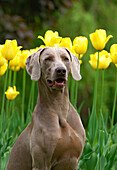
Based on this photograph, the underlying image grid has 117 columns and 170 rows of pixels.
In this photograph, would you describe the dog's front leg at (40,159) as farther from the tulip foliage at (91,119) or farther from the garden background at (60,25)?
the garden background at (60,25)

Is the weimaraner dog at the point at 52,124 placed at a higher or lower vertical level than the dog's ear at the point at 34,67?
lower

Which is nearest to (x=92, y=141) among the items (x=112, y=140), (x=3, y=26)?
(x=112, y=140)

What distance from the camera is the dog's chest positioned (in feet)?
7.91

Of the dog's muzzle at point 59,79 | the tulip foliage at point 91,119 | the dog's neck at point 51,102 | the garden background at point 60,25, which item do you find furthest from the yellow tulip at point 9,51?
the dog's muzzle at point 59,79

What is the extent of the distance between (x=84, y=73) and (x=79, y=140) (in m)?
4.25

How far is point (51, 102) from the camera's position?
2518 mm

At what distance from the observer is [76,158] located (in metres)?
2.50

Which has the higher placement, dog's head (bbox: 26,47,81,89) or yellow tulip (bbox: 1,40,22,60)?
yellow tulip (bbox: 1,40,22,60)

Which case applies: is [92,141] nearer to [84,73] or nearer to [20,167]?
[20,167]

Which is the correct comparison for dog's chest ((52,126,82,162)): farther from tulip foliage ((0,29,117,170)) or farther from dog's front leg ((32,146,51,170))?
tulip foliage ((0,29,117,170))

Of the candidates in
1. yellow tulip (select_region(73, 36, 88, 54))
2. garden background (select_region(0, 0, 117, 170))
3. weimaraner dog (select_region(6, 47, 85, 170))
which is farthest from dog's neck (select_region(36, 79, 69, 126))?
garden background (select_region(0, 0, 117, 170))

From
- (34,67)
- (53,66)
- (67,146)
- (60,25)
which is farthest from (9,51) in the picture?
(60,25)

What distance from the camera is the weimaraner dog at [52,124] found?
7.85ft

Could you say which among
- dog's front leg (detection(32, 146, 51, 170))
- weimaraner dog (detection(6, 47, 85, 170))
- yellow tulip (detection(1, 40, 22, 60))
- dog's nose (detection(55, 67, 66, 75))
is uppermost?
yellow tulip (detection(1, 40, 22, 60))
